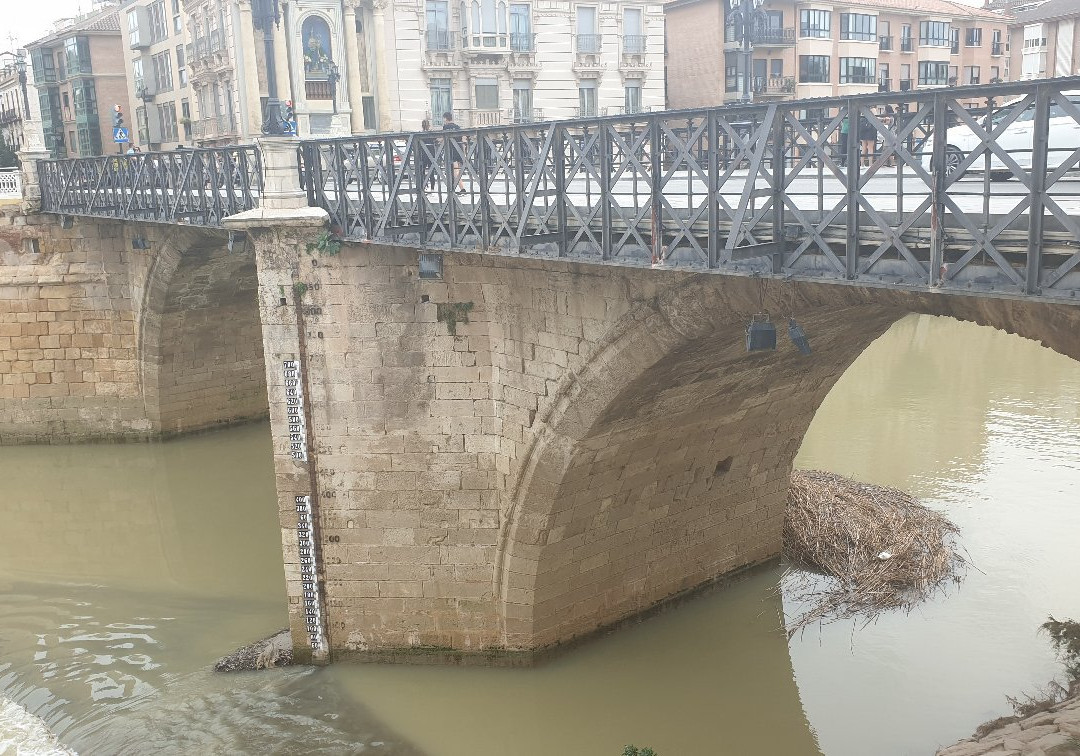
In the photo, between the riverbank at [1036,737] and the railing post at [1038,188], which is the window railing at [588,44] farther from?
the railing post at [1038,188]

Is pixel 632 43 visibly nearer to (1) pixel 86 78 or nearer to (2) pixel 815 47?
(2) pixel 815 47

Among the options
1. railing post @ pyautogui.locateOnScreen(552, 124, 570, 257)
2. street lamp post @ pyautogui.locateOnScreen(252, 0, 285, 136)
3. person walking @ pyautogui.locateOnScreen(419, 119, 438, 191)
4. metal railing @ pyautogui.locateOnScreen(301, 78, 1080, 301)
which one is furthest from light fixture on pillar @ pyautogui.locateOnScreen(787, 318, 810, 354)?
street lamp post @ pyautogui.locateOnScreen(252, 0, 285, 136)

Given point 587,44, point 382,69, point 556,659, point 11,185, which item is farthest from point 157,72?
point 556,659

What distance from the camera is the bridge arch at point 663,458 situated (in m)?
9.40

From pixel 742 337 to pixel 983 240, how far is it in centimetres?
413

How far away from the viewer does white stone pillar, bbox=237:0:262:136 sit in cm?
3039

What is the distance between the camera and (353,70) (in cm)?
3186

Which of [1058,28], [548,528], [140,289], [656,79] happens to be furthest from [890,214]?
[1058,28]

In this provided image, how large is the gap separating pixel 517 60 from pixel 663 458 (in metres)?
23.8

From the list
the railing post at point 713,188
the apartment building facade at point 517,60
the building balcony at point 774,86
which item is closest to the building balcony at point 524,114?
the apartment building facade at point 517,60

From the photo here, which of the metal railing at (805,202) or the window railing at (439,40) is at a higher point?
the window railing at (439,40)

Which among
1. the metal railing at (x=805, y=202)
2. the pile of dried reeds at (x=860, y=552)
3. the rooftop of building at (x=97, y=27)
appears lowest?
the pile of dried reeds at (x=860, y=552)

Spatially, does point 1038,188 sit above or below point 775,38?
below

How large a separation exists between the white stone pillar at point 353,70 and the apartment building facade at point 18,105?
28.5 feet
